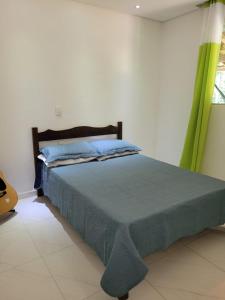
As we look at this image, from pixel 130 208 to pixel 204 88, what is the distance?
2060 millimetres

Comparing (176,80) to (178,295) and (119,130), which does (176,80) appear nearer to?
(119,130)

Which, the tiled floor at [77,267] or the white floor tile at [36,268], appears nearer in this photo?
the tiled floor at [77,267]

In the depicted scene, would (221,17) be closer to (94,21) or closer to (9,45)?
(94,21)

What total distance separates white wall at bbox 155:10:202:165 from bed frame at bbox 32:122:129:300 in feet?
2.67

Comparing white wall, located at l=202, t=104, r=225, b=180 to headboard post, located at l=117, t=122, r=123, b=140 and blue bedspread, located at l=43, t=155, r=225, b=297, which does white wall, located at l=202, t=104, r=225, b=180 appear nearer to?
blue bedspread, located at l=43, t=155, r=225, b=297

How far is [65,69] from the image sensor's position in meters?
3.01

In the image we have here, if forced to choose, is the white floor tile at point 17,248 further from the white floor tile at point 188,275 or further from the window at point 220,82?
the window at point 220,82

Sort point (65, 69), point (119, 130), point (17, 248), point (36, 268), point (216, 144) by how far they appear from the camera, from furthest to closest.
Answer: point (119, 130), point (216, 144), point (65, 69), point (17, 248), point (36, 268)

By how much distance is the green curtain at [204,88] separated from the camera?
112 inches

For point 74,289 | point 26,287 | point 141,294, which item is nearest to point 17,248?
point 26,287

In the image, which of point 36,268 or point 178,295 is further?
point 36,268

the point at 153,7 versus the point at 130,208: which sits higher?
the point at 153,7

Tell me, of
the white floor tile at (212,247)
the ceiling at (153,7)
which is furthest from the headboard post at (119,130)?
the white floor tile at (212,247)

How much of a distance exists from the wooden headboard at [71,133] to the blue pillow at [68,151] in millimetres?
143
